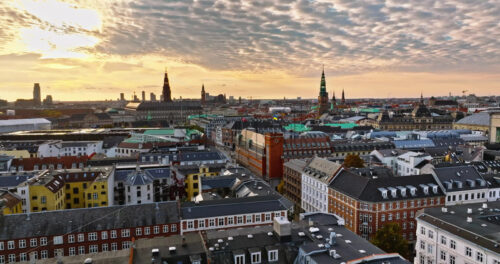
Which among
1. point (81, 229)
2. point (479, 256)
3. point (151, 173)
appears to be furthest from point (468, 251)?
point (151, 173)

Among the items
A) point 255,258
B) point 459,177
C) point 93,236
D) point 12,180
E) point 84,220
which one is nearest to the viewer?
point 255,258

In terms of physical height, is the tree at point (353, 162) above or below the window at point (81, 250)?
above

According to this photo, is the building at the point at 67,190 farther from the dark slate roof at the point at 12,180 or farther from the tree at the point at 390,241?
the tree at the point at 390,241

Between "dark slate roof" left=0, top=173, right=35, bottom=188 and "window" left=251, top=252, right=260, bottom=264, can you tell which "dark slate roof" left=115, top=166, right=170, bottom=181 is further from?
"window" left=251, top=252, right=260, bottom=264

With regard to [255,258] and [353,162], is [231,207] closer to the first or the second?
[255,258]

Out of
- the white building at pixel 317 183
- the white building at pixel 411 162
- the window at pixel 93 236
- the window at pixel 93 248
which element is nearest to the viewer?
the window at pixel 93 236

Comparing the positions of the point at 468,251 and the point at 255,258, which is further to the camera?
the point at 468,251

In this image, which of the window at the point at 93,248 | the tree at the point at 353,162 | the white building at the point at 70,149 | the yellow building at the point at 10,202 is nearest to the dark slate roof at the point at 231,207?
the window at the point at 93,248

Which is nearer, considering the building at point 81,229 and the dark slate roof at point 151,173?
the building at point 81,229
